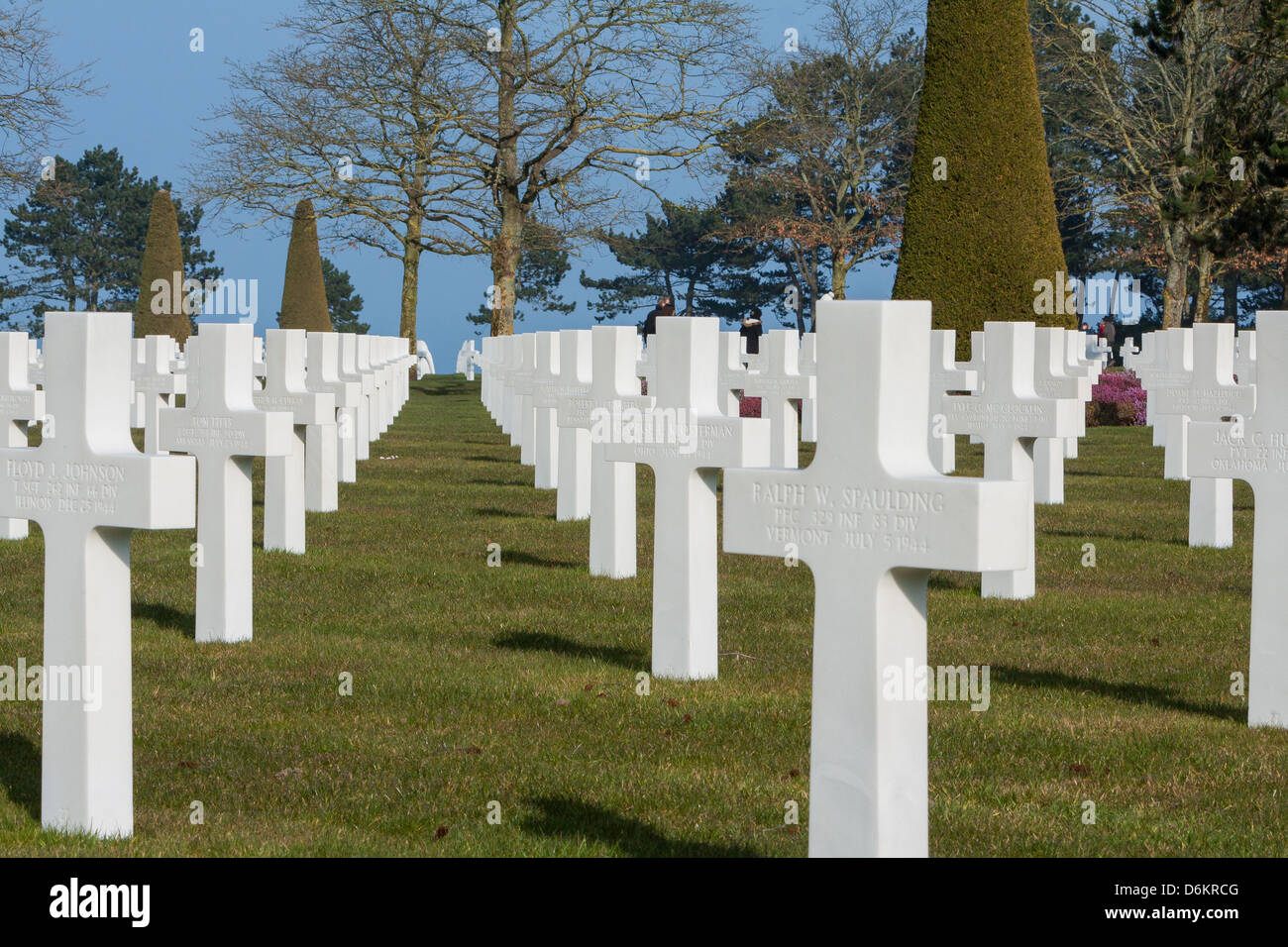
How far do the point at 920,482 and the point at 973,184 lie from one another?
22699mm

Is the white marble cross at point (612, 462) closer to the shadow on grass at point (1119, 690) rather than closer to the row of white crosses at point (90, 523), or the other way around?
the shadow on grass at point (1119, 690)

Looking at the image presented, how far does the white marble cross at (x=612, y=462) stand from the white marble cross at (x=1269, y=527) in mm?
2960

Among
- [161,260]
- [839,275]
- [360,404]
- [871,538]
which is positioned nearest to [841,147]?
[839,275]

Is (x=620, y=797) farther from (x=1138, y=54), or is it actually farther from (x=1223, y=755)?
(x=1138, y=54)

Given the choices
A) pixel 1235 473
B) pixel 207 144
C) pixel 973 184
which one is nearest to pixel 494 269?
pixel 207 144

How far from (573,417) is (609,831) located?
20.7ft

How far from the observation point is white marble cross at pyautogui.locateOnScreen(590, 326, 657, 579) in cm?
898

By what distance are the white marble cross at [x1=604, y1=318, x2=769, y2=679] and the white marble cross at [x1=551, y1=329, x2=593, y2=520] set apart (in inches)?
131

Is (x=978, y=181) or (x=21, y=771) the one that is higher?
(x=978, y=181)

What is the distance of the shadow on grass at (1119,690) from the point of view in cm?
732

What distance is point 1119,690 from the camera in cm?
774

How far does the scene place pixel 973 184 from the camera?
25.9 m
